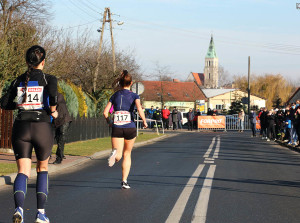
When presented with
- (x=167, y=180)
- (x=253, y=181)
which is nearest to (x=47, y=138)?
(x=167, y=180)

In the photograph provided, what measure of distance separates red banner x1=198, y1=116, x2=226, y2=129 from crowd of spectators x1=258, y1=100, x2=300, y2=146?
12719 millimetres

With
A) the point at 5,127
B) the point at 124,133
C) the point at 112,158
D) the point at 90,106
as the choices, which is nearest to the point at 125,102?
the point at 124,133

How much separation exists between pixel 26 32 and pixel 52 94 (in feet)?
58.4

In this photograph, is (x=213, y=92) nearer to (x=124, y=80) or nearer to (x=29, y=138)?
(x=124, y=80)

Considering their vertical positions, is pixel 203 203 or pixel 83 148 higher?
pixel 83 148

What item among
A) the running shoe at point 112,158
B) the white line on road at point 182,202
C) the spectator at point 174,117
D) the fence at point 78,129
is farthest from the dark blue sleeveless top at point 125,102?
the spectator at point 174,117

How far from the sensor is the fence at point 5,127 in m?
16.5

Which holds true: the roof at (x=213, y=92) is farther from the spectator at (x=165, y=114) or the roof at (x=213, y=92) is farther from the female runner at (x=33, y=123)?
the female runner at (x=33, y=123)

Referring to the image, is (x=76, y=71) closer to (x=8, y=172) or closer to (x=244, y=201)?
(x=8, y=172)

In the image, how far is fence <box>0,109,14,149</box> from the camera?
16.5 meters

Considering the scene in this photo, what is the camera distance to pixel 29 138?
569 centimetres

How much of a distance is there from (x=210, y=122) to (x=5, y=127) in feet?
101

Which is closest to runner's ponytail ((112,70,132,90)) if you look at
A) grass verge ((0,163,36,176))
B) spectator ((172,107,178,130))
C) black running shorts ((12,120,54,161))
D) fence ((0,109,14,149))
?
grass verge ((0,163,36,176))

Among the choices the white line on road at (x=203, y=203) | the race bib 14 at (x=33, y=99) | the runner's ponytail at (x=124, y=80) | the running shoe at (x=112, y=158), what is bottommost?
the white line on road at (x=203, y=203)
